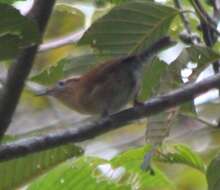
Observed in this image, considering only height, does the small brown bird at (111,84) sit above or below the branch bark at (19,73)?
below

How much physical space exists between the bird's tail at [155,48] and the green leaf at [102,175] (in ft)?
1.41

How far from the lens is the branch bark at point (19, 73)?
1721mm

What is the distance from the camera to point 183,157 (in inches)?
89.7

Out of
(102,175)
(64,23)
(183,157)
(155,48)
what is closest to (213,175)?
(183,157)

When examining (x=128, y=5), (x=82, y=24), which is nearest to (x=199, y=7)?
(x=128, y=5)

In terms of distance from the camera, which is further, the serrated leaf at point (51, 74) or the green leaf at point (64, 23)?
the green leaf at point (64, 23)

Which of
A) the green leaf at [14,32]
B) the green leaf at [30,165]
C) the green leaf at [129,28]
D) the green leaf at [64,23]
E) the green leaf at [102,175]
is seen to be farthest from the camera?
the green leaf at [64,23]

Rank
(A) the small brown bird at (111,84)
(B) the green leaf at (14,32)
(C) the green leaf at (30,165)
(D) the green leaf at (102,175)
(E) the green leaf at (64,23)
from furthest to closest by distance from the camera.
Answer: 1. (E) the green leaf at (64,23)
2. (A) the small brown bird at (111,84)
3. (C) the green leaf at (30,165)
4. (D) the green leaf at (102,175)
5. (B) the green leaf at (14,32)

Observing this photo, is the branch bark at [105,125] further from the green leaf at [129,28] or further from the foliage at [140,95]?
the green leaf at [129,28]

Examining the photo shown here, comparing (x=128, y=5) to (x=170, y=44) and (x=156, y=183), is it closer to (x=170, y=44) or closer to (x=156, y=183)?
(x=170, y=44)

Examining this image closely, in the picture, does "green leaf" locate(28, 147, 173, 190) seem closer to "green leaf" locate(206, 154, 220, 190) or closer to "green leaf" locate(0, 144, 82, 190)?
"green leaf" locate(0, 144, 82, 190)

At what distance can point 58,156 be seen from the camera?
223 centimetres

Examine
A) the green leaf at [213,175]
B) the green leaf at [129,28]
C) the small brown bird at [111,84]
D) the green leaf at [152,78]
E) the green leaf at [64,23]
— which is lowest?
the green leaf at [64,23]

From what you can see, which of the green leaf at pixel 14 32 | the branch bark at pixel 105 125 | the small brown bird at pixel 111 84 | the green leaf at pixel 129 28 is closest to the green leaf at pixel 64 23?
the small brown bird at pixel 111 84
